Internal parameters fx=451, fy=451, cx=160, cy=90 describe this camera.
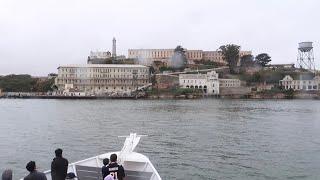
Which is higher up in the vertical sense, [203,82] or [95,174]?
[203,82]

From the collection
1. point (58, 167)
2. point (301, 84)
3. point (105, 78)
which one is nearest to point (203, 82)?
point (105, 78)

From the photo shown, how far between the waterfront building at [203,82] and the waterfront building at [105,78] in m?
16.6

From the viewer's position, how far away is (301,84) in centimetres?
19638

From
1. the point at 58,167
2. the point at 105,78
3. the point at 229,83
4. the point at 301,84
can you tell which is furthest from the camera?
the point at 301,84

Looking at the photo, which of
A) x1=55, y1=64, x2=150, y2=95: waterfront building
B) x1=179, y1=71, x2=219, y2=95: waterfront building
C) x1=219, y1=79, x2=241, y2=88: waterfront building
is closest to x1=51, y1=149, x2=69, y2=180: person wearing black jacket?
x1=179, y1=71, x2=219, y2=95: waterfront building

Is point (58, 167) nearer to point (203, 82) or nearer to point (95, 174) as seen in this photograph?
point (95, 174)

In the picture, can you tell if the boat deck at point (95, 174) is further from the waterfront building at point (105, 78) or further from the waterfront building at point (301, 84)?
the waterfront building at point (301, 84)

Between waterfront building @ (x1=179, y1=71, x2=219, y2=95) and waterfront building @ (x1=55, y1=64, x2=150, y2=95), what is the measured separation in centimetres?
1658

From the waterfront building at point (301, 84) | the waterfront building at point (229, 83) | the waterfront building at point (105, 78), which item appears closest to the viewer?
the waterfront building at point (229, 83)

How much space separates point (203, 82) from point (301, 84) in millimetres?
43380

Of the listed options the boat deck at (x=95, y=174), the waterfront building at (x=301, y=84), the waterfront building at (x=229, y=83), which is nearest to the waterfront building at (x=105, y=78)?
the waterfront building at (x=229, y=83)

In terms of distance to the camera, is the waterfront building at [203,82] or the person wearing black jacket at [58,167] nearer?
the person wearing black jacket at [58,167]

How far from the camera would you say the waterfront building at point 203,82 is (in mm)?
189250

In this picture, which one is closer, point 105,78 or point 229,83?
point 105,78
